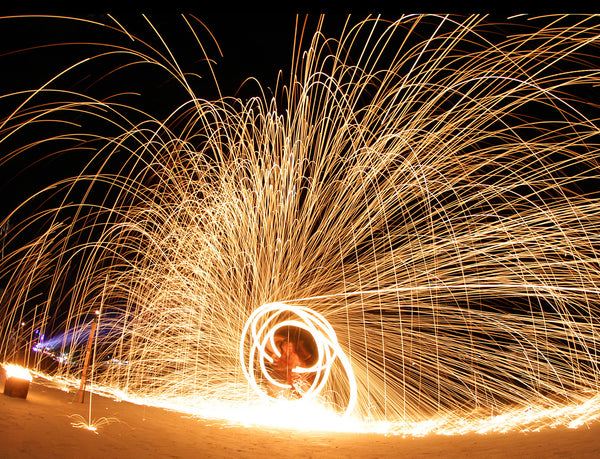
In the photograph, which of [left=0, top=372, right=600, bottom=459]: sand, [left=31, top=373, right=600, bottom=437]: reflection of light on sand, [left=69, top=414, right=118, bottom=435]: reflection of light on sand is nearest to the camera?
[left=0, top=372, right=600, bottom=459]: sand

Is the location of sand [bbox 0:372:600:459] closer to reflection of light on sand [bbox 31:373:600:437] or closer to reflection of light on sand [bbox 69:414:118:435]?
reflection of light on sand [bbox 69:414:118:435]

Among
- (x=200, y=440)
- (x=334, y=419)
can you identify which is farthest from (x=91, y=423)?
(x=334, y=419)

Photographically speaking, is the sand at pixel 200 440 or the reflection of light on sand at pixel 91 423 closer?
the sand at pixel 200 440

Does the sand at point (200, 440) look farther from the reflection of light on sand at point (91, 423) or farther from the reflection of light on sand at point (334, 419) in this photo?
the reflection of light on sand at point (334, 419)

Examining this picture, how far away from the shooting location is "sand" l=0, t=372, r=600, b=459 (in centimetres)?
581

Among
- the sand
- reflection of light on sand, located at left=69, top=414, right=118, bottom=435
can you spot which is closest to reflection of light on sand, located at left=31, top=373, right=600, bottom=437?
reflection of light on sand, located at left=69, top=414, right=118, bottom=435

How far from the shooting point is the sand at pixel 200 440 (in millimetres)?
5809

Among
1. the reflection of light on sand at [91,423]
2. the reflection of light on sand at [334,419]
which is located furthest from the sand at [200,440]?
the reflection of light on sand at [334,419]

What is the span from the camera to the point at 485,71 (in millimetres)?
9180

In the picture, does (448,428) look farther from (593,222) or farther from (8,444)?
(8,444)

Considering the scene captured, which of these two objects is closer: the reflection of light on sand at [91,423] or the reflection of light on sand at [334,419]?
the reflection of light on sand at [91,423]

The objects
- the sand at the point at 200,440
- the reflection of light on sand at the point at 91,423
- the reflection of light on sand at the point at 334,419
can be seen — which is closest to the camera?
the sand at the point at 200,440

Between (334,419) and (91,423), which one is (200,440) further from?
(334,419)

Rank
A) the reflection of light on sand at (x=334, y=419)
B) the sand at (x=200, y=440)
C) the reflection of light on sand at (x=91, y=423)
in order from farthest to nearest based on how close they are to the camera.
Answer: the reflection of light on sand at (x=334, y=419) < the reflection of light on sand at (x=91, y=423) < the sand at (x=200, y=440)
